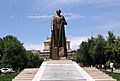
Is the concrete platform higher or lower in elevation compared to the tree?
lower

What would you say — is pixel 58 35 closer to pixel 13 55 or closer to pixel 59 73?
pixel 59 73

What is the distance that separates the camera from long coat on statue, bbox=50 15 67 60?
27.7m

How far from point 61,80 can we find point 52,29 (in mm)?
9911

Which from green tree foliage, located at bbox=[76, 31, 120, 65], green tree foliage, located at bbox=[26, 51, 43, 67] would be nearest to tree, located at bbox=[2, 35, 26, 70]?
green tree foliage, located at bbox=[76, 31, 120, 65]

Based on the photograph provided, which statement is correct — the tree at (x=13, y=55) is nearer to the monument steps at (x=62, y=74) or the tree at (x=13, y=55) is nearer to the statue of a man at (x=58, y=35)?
the statue of a man at (x=58, y=35)

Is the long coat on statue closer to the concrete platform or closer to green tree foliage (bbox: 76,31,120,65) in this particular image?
the concrete platform

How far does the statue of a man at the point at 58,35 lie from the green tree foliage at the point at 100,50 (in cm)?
4964

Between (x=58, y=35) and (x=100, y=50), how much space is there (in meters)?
59.5

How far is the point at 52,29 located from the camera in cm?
2794

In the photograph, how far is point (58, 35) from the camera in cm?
2805

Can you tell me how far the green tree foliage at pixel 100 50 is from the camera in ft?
259

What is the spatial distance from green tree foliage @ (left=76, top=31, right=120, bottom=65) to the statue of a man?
4964 centimetres

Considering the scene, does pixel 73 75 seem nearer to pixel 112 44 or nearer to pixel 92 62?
pixel 112 44

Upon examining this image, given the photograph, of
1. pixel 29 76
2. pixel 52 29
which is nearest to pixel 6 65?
pixel 52 29
